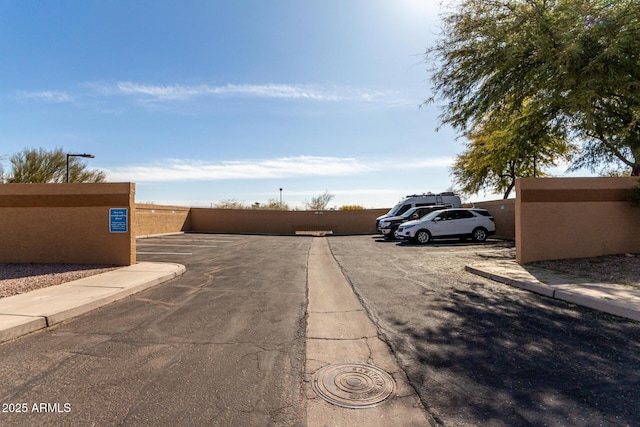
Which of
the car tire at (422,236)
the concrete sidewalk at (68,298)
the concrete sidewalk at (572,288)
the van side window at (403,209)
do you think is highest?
the van side window at (403,209)

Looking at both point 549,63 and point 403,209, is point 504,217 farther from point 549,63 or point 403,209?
point 549,63

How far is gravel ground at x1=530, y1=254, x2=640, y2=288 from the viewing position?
763 centimetres

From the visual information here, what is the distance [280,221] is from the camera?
3098 centimetres

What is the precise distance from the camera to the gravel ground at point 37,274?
729cm

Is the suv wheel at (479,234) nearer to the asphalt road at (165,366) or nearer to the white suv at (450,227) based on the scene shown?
the white suv at (450,227)

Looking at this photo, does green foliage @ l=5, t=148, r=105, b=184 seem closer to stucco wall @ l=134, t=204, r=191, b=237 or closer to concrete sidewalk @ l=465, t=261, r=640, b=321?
stucco wall @ l=134, t=204, r=191, b=237

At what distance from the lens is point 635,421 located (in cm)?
279

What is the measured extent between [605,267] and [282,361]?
29.8ft

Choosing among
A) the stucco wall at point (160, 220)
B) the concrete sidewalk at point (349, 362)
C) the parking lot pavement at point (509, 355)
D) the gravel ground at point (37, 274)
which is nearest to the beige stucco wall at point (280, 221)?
the stucco wall at point (160, 220)

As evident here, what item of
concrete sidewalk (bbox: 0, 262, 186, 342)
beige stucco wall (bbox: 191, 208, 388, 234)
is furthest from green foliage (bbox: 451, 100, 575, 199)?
concrete sidewalk (bbox: 0, 262, 186, 342)

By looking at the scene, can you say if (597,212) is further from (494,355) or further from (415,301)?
(494,355)

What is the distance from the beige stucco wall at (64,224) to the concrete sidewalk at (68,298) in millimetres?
1612

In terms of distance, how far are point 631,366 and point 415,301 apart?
3131 mm

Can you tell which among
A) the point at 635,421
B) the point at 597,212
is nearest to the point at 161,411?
the point at 635,421
